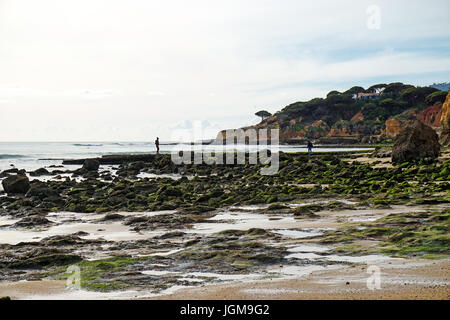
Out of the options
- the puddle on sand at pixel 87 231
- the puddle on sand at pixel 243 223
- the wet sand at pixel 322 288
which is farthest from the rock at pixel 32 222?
the wet sand at pixel 322 288

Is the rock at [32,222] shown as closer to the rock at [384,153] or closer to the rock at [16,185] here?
the rock at [16,185]

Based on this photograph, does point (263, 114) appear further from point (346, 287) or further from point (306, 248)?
point (346, 287)

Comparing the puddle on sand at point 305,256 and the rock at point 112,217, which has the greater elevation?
the puddle on sand at point 305,256


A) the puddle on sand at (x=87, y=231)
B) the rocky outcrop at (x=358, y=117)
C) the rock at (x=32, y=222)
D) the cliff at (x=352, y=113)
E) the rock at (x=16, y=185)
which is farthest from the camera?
the rocky outcrop at (x=358, y=117)

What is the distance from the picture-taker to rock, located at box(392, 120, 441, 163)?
26000 mm

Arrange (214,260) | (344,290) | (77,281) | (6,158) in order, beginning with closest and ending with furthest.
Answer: (344,290) < (77,281) < (214,260) < (6,158)

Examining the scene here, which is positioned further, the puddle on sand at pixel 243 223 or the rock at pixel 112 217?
the rock at pixel 112 217

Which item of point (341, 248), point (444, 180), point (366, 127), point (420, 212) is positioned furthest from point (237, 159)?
point (366, 127)

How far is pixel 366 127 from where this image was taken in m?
100

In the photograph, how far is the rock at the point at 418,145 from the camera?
26.0 m

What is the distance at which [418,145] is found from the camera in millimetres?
26203

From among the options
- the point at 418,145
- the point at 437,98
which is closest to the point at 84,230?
the point at 418,145

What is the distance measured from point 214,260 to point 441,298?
3933mm
